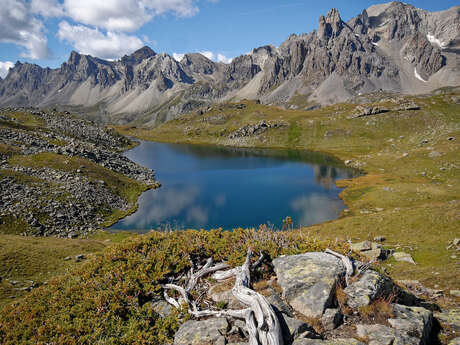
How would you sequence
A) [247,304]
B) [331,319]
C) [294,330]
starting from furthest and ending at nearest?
1. [247,304]
2. [331,319]
3. [294,330]

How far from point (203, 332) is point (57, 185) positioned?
214ft

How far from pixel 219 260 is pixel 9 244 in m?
28.5

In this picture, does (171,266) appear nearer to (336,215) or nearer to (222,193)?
(336,215)

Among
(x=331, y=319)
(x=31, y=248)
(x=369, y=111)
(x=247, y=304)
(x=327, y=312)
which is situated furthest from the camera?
(x=369, y=111)

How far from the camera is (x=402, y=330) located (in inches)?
365

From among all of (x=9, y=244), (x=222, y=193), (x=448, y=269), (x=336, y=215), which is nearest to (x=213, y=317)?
(x=448, y=269)

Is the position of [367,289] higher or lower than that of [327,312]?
higher

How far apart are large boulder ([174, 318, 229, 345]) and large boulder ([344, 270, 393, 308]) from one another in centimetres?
530

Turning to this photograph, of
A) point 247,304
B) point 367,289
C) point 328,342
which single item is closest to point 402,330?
point 367,289

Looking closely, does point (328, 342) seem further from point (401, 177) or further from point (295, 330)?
point (401, 177)

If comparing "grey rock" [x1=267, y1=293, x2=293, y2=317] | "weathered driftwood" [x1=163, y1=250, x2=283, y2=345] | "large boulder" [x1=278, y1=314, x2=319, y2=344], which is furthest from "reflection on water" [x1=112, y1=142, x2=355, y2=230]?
"large boulder" [x1=278, y1=314, x2=319, y2=344]

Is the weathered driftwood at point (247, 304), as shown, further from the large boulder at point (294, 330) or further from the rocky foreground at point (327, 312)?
the large boulder at point (294, 330)

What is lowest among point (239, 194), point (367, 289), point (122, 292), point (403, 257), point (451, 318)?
point (239, 194)

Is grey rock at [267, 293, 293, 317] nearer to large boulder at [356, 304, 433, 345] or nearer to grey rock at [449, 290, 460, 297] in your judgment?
large boulder at [356, 304, 433, 345]
